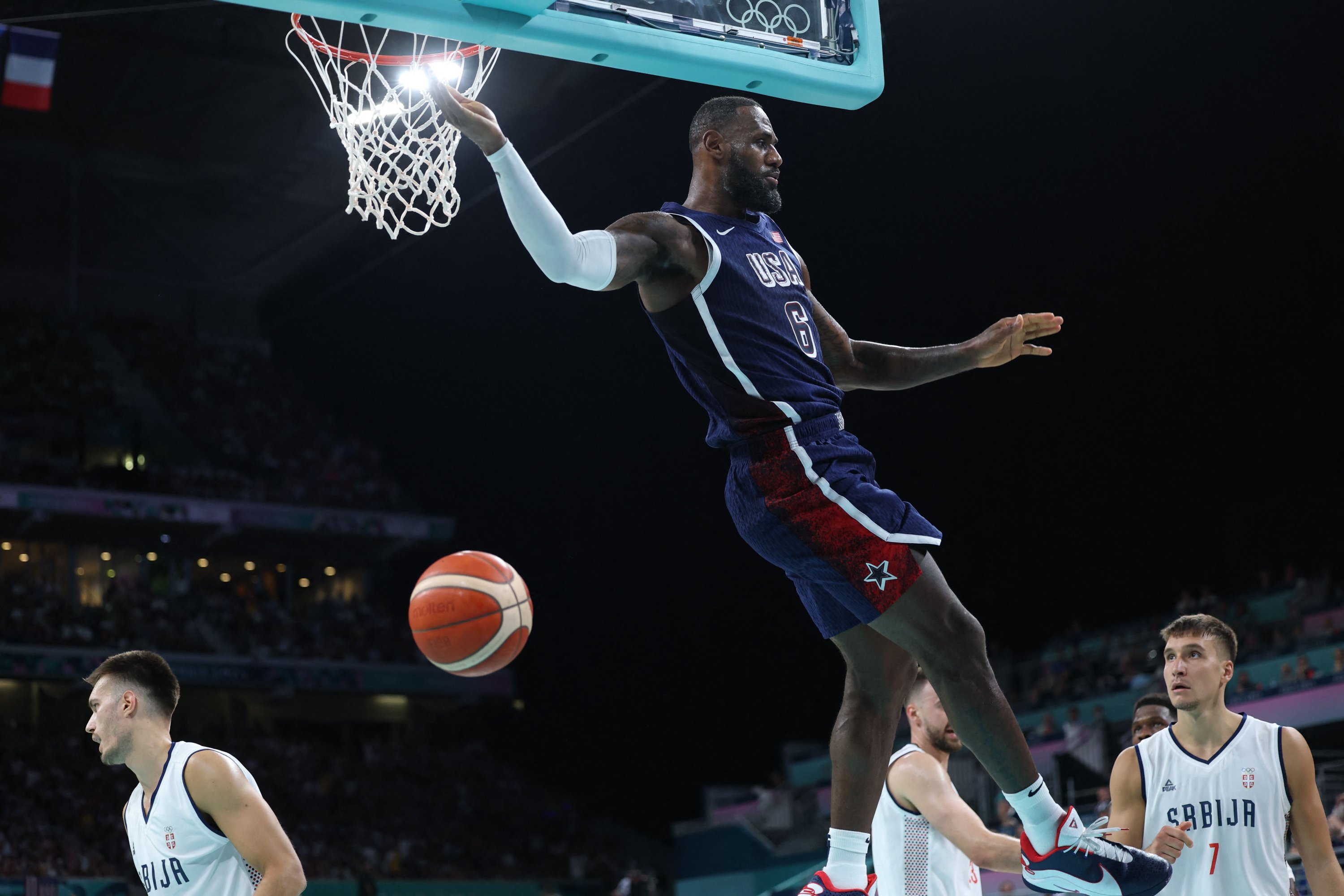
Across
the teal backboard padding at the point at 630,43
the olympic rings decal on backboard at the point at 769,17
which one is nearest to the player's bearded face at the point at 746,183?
the teal backboard padding at the point at 630,43

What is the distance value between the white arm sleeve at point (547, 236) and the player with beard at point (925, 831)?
2.54 m

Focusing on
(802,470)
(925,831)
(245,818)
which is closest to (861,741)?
(802,470)

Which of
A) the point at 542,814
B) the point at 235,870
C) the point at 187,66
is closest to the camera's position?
the point at 235,870

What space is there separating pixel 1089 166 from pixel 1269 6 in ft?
10.0

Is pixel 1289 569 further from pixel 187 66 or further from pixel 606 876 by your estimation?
pixel 187 66

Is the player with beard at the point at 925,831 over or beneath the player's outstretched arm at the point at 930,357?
beneath

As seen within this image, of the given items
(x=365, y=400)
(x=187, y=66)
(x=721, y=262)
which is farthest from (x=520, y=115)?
(x=721, y=262)

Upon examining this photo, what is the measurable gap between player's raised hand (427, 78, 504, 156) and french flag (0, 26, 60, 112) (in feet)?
58.7

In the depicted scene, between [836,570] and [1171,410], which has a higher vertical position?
[1171,410]

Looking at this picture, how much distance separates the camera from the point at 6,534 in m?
28.8

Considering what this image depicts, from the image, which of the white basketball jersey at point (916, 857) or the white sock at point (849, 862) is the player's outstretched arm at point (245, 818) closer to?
the white sock at point (849, 862)

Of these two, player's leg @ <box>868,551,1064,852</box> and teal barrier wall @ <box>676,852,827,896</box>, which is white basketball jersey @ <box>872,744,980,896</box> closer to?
player's leg @ <box>868,551,1064,852</box>

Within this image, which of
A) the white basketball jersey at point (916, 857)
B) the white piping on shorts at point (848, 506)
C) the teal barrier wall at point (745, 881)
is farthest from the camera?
the teal barrier wall at point (745, 881)

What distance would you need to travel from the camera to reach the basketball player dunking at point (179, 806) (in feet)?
14.4
